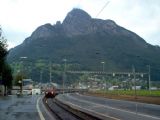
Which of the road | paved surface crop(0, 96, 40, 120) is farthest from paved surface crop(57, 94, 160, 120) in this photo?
paved surface crop(0, 96, 40, 120)

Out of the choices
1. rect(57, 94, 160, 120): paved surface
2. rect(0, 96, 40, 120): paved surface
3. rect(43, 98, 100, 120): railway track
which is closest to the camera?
rect(0, 96, 40, 120): paved surface

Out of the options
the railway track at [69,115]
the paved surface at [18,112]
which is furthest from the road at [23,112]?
the railway track at [69,115]

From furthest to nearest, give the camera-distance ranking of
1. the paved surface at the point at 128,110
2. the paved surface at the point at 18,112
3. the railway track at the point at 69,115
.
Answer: the paved surface at the point at 128,110 → the railway track at the point at 69,115 → the paved surface at the point at 18,112

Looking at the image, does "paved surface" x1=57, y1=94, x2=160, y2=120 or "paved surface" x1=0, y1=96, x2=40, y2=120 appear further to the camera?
"paved surface" x1=57, y1=94, x2=160, y2=120

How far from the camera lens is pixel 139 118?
3503 cm

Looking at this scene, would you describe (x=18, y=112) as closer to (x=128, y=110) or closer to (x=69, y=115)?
(x=69, y=115)

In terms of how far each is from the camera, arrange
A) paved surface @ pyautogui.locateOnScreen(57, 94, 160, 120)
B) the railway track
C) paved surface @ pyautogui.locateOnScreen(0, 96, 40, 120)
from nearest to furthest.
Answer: paved surface @ pyautogui.locateOnScreen(0, 96, 40, 120) < the railway track < paved surface @ pyautogui.locateOnScreen(57, 94, 160, 120)

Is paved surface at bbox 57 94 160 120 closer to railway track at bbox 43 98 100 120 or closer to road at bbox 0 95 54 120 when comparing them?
railway track at bbox 43 98 100 120

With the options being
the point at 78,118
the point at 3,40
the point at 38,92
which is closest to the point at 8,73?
the point at 38,92

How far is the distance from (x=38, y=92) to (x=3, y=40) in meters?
65.2

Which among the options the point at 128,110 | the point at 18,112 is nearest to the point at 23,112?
the point at 18,112

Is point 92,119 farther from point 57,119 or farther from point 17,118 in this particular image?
point 17,118

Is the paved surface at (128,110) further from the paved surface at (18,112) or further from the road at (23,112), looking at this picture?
the paved surface at (18,112)

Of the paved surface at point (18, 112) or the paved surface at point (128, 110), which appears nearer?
the paved surface at point (18, 112)
